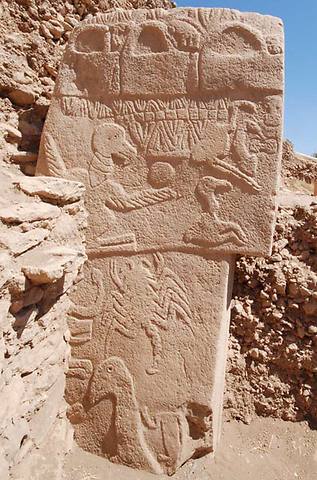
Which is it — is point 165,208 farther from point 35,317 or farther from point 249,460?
point 249,460

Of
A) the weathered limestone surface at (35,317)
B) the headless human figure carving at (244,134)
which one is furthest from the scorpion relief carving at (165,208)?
the weathered limestone surface at (35,317)

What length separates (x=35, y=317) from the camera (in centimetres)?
212

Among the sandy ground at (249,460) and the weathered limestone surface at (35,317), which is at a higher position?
the weathered limestone surface at (35,317)

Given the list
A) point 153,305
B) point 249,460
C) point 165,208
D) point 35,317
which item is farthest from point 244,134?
point 249,460

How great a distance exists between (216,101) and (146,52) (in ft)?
2.10

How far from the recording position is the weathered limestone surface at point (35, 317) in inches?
72.5

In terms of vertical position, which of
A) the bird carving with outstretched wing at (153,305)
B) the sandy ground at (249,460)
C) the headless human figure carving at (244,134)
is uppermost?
the headless human figure carving at (244,134)

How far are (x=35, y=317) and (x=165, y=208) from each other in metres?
1.08

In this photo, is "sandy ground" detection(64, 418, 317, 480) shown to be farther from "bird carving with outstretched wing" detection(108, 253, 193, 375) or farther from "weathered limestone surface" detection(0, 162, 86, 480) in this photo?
"bird carving with outstretched wing" detection(108, 253, 193, 375)

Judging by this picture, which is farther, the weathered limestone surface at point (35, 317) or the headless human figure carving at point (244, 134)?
the headless human figure carving at point (244, 134)

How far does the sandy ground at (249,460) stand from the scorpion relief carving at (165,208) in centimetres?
9

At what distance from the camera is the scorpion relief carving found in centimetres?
→ 250

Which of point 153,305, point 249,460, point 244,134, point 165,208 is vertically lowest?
point 249,460

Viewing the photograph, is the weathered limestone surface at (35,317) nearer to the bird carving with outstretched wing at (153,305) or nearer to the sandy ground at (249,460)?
the sandy ground at (249,460)
